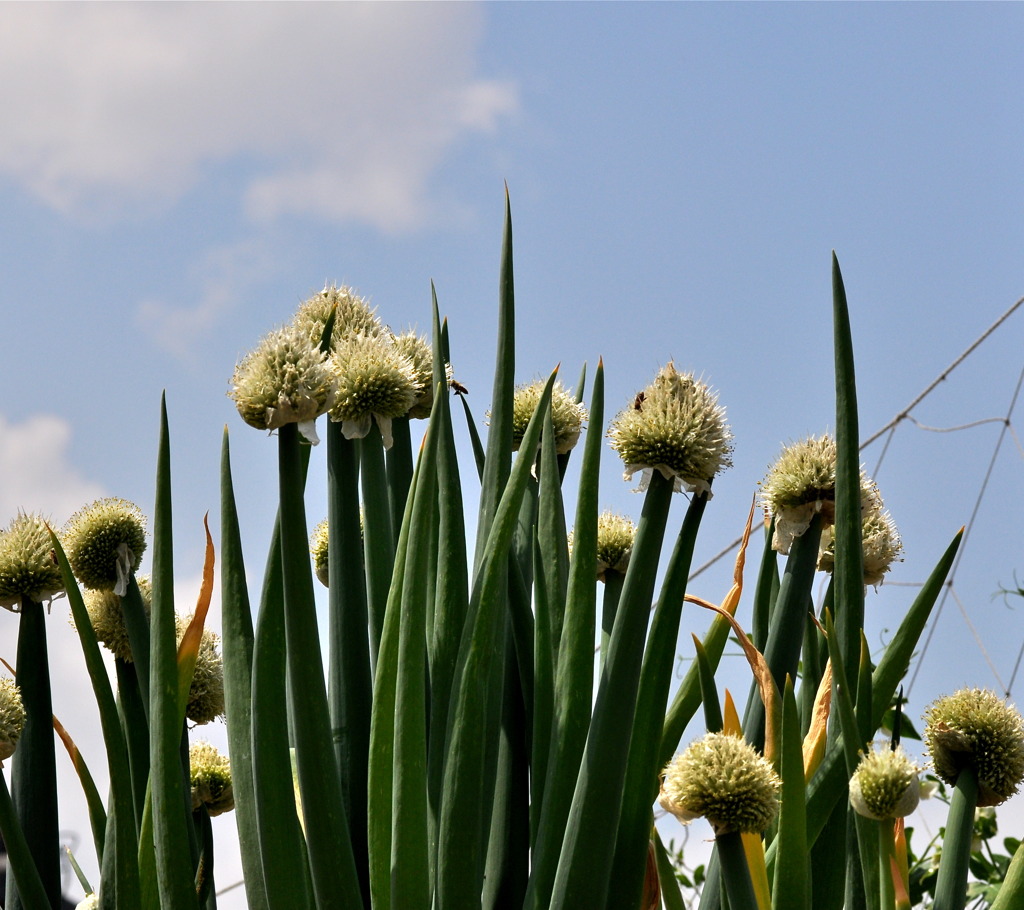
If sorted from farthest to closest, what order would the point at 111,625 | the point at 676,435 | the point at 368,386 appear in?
the point at 111,625, the point at 368,386, the point at 676,435

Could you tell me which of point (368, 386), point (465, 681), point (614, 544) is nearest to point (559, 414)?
→ point (614, 544)

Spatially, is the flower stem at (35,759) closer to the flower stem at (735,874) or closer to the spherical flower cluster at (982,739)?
the flower stem at (735,874)

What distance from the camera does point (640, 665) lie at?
721 mm

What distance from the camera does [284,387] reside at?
2.41 ft

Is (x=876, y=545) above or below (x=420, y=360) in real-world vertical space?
below

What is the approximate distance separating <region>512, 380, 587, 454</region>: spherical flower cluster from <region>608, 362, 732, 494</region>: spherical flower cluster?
11.4 inches

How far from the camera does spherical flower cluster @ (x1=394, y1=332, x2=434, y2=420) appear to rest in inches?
38.8

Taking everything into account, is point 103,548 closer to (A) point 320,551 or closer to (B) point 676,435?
(A) point 320,551

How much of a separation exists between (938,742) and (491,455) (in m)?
0.39

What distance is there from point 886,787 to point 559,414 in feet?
1.59

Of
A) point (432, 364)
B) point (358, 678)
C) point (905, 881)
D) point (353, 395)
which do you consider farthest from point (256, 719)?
point (905, 881)

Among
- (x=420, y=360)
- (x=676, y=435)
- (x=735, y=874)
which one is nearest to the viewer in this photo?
(x=735, y=874)

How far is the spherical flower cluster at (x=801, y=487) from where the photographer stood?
91 centimetres

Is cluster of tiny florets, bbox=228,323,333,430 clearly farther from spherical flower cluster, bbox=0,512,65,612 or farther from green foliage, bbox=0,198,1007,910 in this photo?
spherical flower cluster, bbox=0,512,65,612
